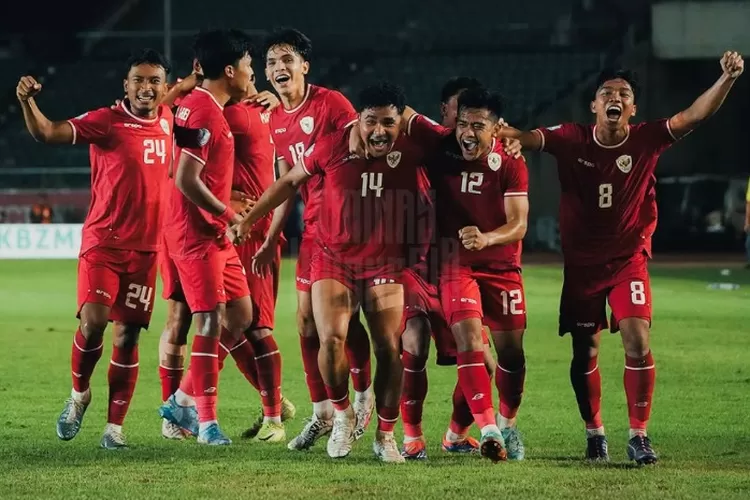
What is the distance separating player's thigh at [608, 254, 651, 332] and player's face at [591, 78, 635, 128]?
72cm

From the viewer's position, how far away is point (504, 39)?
127ft

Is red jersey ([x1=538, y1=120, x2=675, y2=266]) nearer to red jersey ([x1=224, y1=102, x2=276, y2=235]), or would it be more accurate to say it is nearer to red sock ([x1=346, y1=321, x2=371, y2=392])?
red sock ([x1=346, y1=321, x2=371, y2=392])

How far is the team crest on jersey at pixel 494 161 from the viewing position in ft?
24.6

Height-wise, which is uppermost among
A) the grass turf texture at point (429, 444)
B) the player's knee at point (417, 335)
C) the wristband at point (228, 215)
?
the wristband at point (228, 215)

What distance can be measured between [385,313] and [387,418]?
541mm

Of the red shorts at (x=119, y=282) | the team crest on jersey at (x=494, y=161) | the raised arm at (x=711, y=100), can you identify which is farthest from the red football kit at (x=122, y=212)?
the raised arm at (x=711, y=100)

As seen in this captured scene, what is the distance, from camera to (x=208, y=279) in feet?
26.4

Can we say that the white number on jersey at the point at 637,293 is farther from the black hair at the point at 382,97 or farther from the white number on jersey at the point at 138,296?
the white number on jersey at the point at 138,296

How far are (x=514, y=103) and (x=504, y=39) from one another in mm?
2349

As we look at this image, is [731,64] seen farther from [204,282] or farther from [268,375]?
[268,375]

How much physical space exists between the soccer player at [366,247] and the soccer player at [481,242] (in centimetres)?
23

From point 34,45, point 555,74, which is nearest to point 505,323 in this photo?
point 555,74

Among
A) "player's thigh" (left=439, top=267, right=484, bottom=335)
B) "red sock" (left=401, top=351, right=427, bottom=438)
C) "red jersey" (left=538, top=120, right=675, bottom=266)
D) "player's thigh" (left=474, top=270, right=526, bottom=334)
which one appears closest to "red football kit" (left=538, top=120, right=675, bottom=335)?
"red jersey" (left=538, top=120, right=675, bottom=266)

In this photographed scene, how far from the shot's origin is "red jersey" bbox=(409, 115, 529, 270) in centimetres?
752
